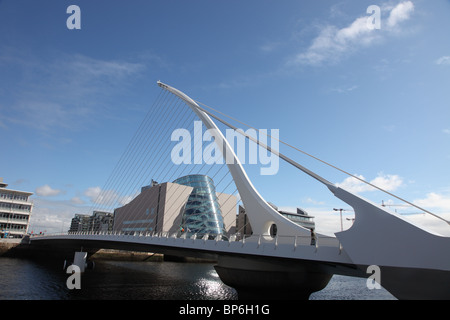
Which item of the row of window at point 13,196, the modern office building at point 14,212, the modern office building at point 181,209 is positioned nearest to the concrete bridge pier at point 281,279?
the modern office building at point 181,209

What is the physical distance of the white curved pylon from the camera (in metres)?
17.2

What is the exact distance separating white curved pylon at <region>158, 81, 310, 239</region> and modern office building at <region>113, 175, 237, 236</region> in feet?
118

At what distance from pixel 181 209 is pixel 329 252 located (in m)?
56.1

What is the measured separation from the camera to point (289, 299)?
1802 cm

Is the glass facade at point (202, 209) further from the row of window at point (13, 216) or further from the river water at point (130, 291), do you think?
the row of window at point (13, 216)

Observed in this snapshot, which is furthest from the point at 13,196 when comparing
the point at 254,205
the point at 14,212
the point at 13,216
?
the point at 254,205

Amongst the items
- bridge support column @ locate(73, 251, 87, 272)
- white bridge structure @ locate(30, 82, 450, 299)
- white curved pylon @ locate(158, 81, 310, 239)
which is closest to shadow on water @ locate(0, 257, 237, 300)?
white bridge structure @ locate(30, 82, 450, 299)

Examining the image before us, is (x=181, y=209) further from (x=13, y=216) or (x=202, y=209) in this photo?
(x=13, y=216)

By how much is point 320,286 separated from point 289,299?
231 centimetres

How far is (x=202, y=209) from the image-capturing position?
6250 centimetres

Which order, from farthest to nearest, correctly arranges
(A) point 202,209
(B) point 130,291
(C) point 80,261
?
(A) point 202,209
(C) point 80,261
(B) point 130,291
